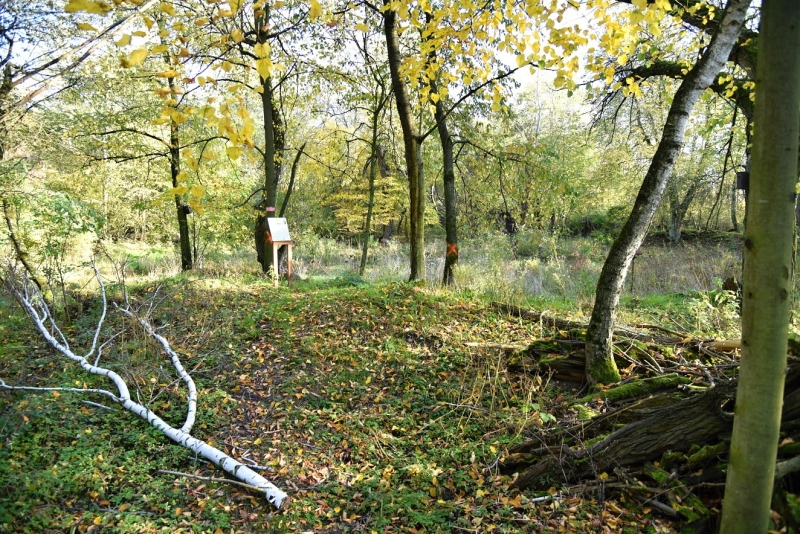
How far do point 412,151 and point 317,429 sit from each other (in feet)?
16.2

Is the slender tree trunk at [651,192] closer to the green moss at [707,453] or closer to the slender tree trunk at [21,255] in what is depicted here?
the green moss at [707,453]

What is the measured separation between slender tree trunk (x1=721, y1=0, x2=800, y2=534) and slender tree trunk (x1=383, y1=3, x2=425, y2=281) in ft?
19.4

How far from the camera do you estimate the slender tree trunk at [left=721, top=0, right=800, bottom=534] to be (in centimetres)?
151

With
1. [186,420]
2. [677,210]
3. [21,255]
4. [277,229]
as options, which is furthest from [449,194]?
[677,210]

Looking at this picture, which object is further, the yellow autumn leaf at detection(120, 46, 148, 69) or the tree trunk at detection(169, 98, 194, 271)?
the tree trunk at detection(169, 98, 194, 271)

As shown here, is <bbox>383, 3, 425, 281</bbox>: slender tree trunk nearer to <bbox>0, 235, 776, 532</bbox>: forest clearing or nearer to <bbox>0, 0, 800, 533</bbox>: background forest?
<bbox>0, 0, 800, 533</bbox>: background forest

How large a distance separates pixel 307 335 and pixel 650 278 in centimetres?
902

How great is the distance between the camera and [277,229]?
27.8ft

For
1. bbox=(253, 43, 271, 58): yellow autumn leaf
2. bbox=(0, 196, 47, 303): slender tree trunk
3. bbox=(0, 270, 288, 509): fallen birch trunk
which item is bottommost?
bbox=(0, 270, 288, 509): fallen birch trunk

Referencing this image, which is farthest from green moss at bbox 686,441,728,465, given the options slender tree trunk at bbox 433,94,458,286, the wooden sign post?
the wooden sign post

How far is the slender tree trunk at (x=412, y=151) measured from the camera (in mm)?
6961

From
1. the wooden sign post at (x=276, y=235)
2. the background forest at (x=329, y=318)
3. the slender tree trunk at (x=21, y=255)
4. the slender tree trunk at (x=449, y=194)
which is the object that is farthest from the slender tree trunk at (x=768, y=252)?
the slender tree trunk at (x=21, y=255)

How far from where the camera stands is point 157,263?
13648 millimetres

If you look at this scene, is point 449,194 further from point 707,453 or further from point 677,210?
point 677,210
